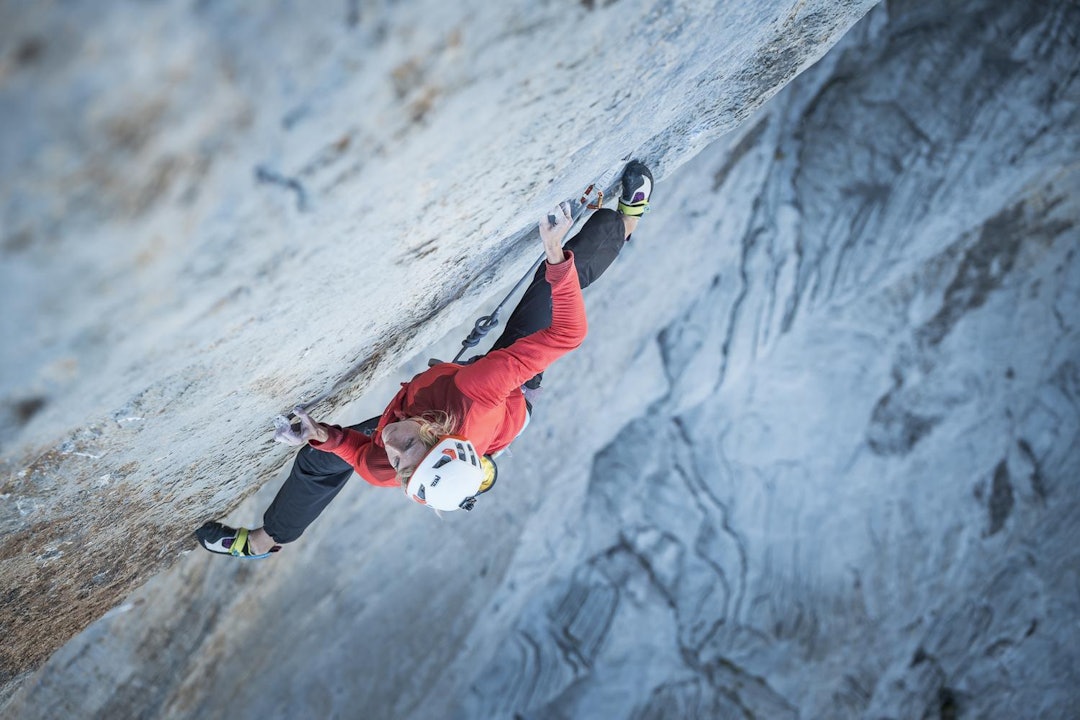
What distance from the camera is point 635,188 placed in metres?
3.08

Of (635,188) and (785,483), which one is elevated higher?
(635,188)

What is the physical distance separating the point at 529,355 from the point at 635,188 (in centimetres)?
89

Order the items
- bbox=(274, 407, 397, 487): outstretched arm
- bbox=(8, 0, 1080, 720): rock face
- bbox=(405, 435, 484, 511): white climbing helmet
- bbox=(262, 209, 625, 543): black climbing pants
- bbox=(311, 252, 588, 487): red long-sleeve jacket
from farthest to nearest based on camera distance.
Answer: bbox=(8, 0, 1080, 720): rock face → bbox=(262, 209, 625, 543): black climbing pants → bbox=(274, 407, 397, 487): outstretched arm → bbox=(311, 252, 588, 487): red long-sleeve jacket → bbox=(405, 435, 484, 511): white climbing helmet

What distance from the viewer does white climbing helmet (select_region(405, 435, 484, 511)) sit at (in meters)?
2.48

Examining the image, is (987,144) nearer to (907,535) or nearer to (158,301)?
(907,535)

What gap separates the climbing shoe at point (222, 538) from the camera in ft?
10.8

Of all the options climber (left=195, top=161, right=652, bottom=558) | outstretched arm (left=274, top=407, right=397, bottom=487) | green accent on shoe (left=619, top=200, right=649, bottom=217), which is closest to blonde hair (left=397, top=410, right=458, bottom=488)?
climber (left=195, top=161, right=652, bottom=558)

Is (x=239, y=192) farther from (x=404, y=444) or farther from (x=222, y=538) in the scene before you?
(x=222, y=538)

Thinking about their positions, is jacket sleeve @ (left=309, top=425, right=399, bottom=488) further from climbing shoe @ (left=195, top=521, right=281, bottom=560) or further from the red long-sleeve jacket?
climbing shoe @ (left=195, top=521, right=281, bottom=560)

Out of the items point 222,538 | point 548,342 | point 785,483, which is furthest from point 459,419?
point 785,483

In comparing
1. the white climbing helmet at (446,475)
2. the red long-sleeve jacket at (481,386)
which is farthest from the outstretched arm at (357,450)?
the white climbing helmet at (446,475)

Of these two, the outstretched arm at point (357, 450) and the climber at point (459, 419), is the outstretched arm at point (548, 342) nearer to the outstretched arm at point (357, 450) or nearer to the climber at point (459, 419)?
the climber at point (459, 419)

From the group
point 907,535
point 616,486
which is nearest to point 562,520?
point 616,486

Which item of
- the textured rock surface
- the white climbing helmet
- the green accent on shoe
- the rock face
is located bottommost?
the rock face
